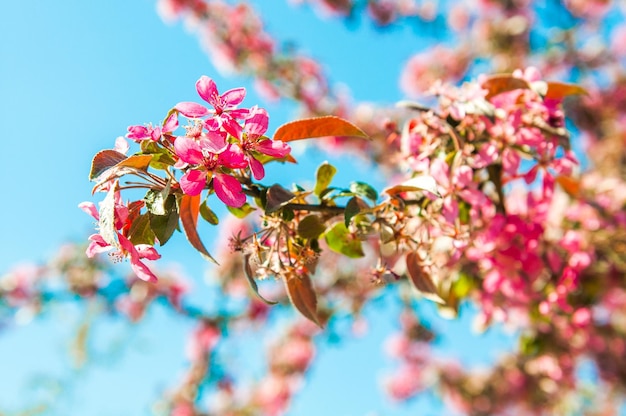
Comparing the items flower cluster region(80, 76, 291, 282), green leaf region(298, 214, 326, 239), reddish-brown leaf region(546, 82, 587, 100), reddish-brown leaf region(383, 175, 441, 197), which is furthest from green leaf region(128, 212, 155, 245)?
reddish-brown leaf region(546, 82, 587, 100)

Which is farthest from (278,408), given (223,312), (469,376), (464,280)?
(464,280)

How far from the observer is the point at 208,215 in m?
0.85

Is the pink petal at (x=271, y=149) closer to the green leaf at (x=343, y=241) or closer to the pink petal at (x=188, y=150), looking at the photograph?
the pink petal at (x=188, y=150)

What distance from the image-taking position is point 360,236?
901mm

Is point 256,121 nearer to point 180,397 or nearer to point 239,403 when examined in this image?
point 180,397

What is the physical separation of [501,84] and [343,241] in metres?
0.45

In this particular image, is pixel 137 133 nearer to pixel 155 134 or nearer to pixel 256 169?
pixel 155 134

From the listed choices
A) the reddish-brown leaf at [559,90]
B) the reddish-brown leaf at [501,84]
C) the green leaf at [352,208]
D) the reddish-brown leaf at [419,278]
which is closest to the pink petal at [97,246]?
the green leaf at [352,208]

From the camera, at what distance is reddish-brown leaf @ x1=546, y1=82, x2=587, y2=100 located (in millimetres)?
1141

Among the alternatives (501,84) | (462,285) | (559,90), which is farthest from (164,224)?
(462,285)

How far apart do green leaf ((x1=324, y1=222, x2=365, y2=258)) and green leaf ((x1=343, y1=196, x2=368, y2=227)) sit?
0.05m

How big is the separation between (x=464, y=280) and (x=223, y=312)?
196cm

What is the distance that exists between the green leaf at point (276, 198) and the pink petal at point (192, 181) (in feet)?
0.36

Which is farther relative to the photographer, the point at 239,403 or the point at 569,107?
the point at 569,107
